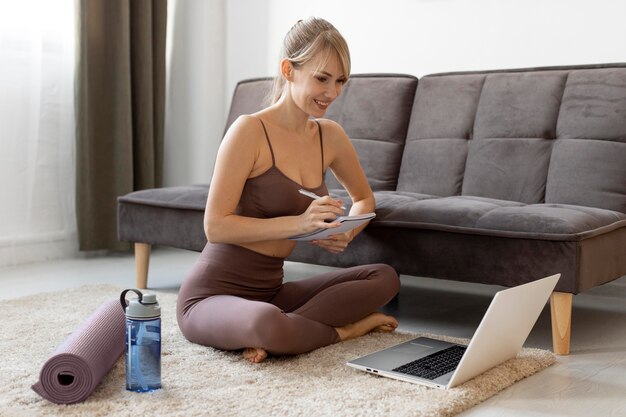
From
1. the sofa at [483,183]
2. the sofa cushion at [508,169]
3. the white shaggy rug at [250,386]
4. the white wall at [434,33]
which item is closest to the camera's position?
the white shaggy rug at [250,386]

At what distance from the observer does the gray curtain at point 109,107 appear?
4062 mm

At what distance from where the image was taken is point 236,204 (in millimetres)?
2318

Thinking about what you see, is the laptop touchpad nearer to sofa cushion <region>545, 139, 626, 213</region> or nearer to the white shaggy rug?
the white shaggy rug

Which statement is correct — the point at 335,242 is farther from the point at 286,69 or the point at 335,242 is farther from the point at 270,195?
the point at 286,69

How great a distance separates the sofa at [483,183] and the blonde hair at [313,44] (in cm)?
60

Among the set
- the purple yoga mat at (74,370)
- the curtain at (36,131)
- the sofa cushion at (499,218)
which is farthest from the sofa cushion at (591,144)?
the curtain at (36,131)

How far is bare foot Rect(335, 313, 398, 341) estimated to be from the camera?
2.42m

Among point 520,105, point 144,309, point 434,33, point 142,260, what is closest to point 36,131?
point 142,260

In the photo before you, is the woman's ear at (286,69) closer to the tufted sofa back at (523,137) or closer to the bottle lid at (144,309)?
the bottle lid at (144,309)

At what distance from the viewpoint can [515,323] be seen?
84.7 inches

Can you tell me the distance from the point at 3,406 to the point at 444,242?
52.3 inches

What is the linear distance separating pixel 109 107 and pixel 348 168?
→ 1.92 metres

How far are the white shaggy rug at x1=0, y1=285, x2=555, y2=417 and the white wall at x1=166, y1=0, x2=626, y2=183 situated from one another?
159cm

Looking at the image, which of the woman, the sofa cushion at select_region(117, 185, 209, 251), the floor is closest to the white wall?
the floor
